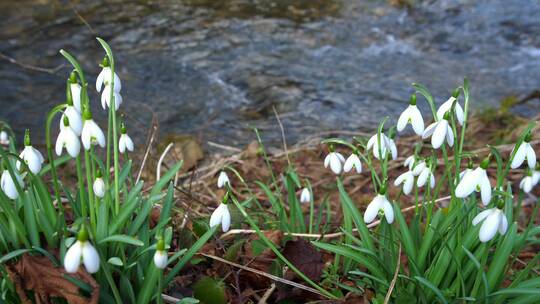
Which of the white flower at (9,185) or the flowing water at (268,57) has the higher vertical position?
the white flower at (9,185)

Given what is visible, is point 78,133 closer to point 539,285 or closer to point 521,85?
point 539,285

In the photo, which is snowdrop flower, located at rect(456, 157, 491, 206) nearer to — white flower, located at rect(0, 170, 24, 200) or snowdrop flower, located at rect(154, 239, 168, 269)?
snowdrop flower, located at rect(154, 239, 168, 269)

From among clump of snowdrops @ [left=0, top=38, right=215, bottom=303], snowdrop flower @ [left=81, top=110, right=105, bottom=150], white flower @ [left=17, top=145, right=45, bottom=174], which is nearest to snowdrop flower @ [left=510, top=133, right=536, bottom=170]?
clump of snowdrops @ [left=0, top=38, right=215, bottom=303]

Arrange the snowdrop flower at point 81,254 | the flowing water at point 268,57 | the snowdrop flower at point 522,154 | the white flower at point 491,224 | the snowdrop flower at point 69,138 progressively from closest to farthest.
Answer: the snowdrop flower at point 81,254 < the snowdrop flower at point 69,138 < the white flower at point 491,224 < the snowdrop flower at point 522,154 < the flowing water at point 268,57

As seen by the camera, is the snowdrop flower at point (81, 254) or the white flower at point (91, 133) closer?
the snowdrop flower at point (81, 254)

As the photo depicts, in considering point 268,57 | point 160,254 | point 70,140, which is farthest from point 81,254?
point 268,57

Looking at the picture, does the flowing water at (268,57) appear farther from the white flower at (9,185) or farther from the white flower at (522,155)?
the white flower at (522,155)

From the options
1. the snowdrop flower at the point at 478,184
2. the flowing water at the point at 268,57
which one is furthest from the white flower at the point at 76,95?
the flowing water at the point at 268,57

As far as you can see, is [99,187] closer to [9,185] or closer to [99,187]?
[99,187]
